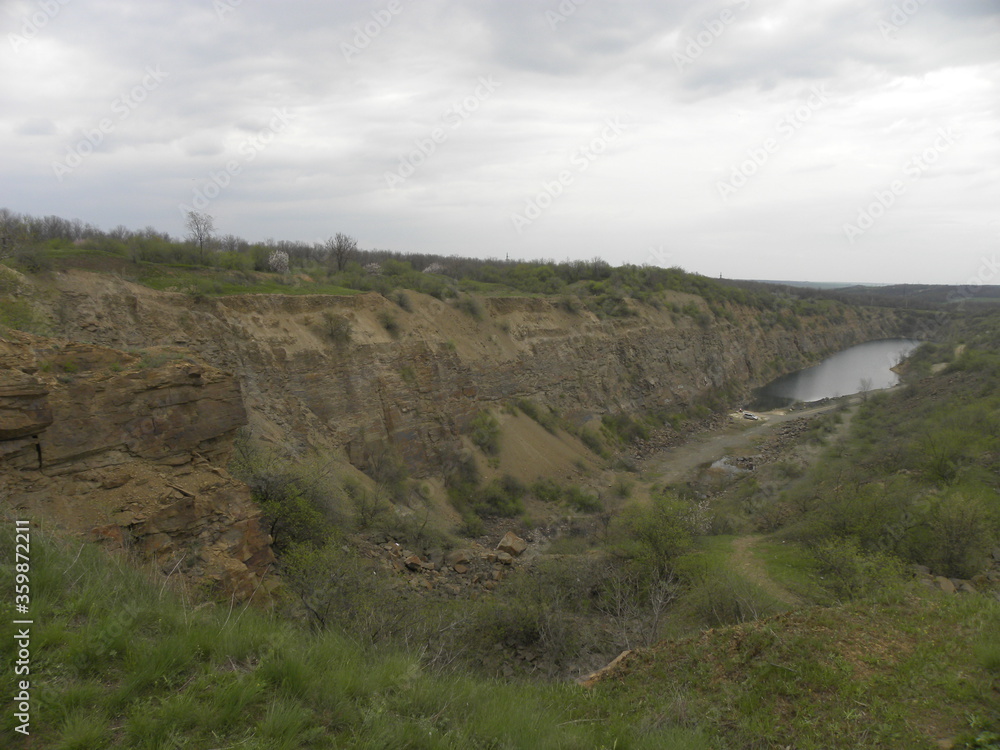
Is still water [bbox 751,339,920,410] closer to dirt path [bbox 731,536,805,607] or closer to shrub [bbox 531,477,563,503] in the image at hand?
shrub [bbox 531,477,563,503]

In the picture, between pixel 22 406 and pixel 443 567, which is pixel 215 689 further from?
pixel 443 567

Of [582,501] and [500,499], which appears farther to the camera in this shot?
[582,501]

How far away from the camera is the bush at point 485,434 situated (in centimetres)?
2152

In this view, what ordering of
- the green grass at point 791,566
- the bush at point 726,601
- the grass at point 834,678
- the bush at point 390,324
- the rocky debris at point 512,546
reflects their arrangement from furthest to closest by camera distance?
1. the bush at point 390,324
2. the rocky debris at point 512,546
3. the green grass at point 791,566
4. the bush at point 726,601
5. the grass at point 834,678

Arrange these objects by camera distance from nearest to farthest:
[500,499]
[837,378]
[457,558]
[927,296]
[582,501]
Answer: [457,558] → [500,499] → [582,501] → [837,378] → [927,296]

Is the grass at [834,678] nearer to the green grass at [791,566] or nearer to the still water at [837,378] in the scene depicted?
the green grass at [791,566]

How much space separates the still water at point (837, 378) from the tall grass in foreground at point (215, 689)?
4108 cm

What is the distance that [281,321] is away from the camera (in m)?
17.5

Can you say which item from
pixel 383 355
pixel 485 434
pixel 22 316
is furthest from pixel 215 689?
pixel 485 434

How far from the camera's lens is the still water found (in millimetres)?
43719

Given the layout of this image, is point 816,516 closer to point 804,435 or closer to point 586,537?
point 586,537

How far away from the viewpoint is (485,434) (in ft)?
71.4

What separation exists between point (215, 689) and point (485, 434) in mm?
18481

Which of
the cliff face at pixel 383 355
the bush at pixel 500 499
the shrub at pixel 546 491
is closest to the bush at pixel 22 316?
the cliff face at pixel 383 355
